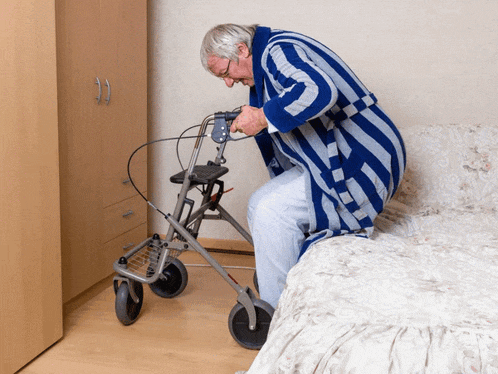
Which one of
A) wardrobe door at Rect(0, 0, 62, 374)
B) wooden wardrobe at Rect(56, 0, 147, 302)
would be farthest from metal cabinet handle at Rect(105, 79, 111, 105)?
wardrobe door at Rect(0, 0, 62, 374)

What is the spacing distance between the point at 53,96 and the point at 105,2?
2.63ft

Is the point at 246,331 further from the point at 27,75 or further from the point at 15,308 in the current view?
the point at 27,75

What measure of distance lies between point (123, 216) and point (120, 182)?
0.19 metres

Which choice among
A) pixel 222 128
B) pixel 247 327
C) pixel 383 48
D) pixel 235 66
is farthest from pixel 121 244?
pixel 383 48

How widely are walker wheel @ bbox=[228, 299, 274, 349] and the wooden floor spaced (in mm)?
32

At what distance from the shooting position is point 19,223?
5.30 ft

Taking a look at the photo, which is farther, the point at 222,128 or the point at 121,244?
the point at 121,244

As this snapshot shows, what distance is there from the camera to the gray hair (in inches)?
68.0

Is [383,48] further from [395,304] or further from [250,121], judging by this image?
[395,304]

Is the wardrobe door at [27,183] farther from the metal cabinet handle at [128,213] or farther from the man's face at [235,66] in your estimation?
the metal cabinet handle at [128,213]

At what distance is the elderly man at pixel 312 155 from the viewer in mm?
1648

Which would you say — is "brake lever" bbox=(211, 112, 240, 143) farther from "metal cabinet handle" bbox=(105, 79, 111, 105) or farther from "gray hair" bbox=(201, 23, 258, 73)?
"metal cabinet handle" bbox=(105, 79, 111, 105)

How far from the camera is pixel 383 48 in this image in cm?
271

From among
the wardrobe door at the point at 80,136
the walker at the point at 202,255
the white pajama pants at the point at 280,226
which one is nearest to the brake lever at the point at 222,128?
the walker at the point at 202,255
